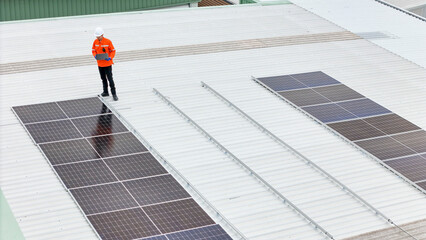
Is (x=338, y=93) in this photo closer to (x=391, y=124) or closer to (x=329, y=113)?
(x=329, y=113)

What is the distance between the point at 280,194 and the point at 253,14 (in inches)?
599

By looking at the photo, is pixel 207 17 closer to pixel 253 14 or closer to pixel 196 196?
pixel 253 14

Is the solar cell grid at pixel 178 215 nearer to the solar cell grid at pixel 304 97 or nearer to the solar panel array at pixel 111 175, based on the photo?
the solar panel array at pixel 111 175

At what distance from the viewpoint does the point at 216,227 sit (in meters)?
15.3

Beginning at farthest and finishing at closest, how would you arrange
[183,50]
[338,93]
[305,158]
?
[183,50] < [338,93] < [305,158]

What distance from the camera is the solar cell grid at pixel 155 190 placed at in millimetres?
16263

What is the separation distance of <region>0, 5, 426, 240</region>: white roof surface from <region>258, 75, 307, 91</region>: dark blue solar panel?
0.40 m

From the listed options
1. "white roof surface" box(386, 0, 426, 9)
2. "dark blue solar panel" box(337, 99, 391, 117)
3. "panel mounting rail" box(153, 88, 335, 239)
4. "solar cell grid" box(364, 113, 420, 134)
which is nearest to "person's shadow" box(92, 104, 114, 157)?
"panel mounting rail" box(153, 88, 335, 239)

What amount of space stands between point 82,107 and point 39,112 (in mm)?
1268

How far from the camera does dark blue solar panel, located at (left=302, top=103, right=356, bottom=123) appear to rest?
20953 millimetres

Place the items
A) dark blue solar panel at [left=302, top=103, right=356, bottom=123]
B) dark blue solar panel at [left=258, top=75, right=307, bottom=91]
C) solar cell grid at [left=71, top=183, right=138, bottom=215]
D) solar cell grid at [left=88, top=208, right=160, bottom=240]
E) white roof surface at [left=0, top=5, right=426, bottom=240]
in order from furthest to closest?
dark blue solar panel at [left=258, top=75, right=307, bottom=91] < dark blue solar panel at [left=302, top=103, right=356, bottom=123] < white roof surface at [left=0, top=5, right=426, bottom=240] < solar cell grid at [left=71, top=183, right=138, bottom=215] < solar cell grid at [left=88, top=208, right=160, bottom=240]

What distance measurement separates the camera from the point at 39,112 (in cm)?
2027

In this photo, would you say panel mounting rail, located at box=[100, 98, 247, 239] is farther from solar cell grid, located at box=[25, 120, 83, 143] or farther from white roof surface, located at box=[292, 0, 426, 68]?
white roof surface, located at box=[292, 0, 426, 68]

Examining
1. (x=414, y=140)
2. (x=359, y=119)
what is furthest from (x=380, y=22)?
(x=414, y=140)
